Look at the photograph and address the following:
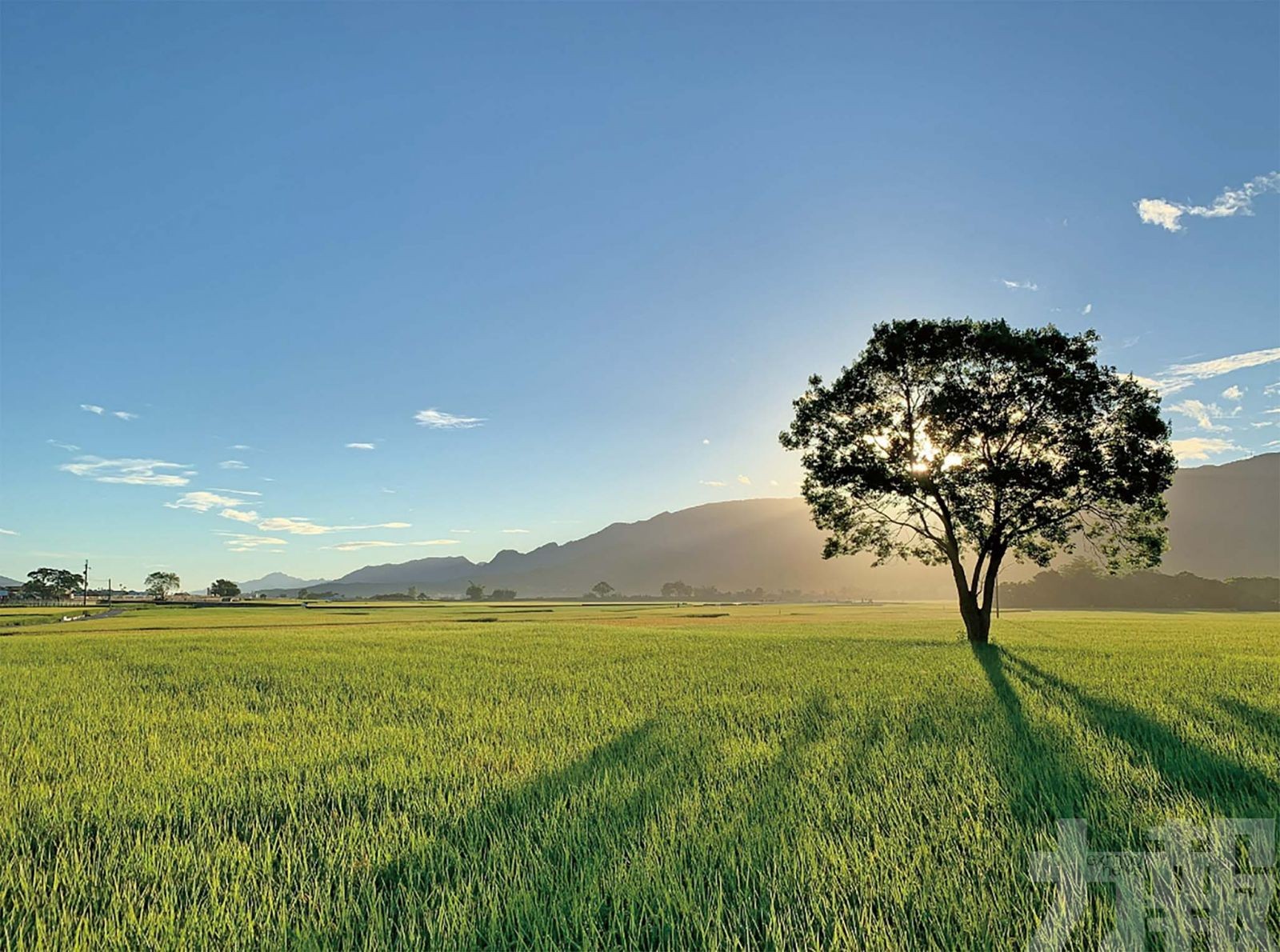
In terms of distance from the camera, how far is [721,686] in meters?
12.9

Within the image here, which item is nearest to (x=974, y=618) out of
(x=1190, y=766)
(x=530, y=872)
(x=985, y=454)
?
(x=985, y=454)

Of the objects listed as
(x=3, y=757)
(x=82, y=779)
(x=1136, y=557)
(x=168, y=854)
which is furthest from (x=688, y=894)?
(x=1136, y=557)

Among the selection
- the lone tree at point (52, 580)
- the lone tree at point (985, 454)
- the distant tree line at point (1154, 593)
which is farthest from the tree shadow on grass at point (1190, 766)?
the lone tree at point (52, 580)

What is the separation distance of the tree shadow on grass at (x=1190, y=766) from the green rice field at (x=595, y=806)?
0.05 m

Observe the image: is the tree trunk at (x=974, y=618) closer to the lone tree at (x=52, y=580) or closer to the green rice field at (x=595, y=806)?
the green rice field at (x=595, y=806)

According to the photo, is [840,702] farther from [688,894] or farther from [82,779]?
[82,779]

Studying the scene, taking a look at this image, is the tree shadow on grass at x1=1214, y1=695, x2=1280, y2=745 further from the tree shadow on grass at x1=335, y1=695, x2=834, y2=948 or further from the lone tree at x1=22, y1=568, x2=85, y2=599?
the lone tree at x1=22, y1=568, x2=85, y2=599

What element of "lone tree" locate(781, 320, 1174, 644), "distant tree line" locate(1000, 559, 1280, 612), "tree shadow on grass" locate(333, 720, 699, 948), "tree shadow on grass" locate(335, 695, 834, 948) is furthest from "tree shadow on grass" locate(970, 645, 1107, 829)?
"distant tree line" locate(1000, 559, 1280, 612)

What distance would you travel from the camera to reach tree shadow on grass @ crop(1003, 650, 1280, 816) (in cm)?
529

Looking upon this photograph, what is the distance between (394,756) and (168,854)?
2.83 meters

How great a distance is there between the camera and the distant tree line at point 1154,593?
126562 millimetres

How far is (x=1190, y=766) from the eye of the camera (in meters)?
6.50

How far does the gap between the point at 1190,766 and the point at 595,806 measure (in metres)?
6.30

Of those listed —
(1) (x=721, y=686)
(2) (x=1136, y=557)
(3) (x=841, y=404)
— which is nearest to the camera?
(1) (x=721, y=686)
